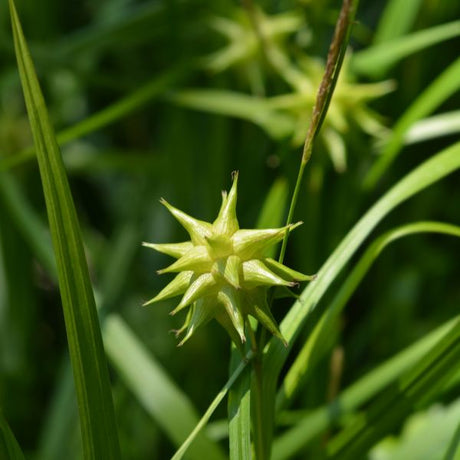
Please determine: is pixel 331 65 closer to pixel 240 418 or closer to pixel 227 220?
pixel 227 220

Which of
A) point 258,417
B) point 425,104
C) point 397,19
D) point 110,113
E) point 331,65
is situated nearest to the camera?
point 331,65

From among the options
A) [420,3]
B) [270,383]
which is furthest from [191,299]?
[420,3]

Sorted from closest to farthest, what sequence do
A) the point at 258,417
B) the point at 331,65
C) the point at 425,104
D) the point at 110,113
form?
1. the point at 331,65
2. the point at 258,417
3. the point at 425,104
4. the point at 110,113

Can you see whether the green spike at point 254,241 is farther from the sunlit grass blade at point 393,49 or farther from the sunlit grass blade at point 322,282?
the sunlit grass blade at point 393,49

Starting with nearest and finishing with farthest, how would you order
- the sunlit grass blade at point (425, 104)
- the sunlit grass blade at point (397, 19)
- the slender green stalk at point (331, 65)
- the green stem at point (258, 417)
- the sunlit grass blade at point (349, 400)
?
the slender green stalk at point (331, 65) → the green stem at point (258, 417) → the sunlit grass blade at point (349, 400) → the sunlit grass blade at point (425, 104) → the sunlit grass blade at point (397, 19)

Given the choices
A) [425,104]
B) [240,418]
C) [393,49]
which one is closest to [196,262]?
[240,418]

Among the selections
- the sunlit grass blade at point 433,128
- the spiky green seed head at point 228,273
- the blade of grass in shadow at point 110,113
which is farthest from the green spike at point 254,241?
the sunlit grass blade at point 433,128

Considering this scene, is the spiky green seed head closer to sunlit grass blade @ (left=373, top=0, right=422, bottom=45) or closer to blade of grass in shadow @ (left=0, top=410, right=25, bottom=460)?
blade of grass in shadow @ (left=0, top=410, right=25, bottom=460)
